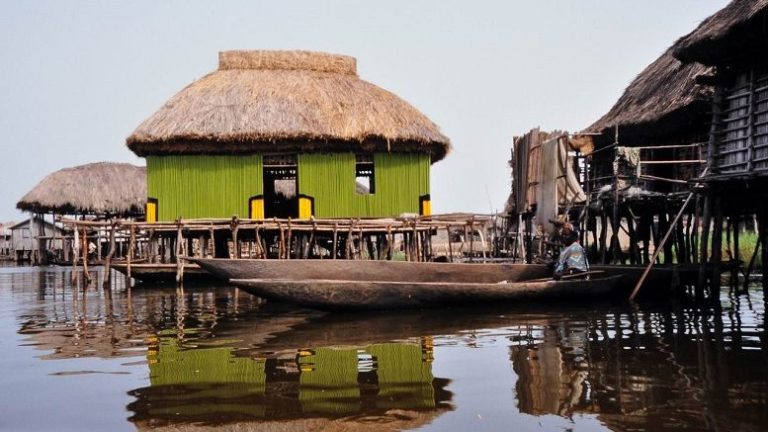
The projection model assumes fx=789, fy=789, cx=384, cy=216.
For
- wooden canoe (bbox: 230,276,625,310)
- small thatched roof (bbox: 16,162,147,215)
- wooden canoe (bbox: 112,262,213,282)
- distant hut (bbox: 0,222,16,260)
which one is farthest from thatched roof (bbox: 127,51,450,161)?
distant hut (bbox: 0,222,16,260)

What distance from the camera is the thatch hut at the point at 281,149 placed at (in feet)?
63.5

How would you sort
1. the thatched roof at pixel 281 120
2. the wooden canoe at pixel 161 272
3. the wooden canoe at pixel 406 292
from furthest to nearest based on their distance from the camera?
the thatched roof at pixel 281 120
the wooden canoe at pixel 161 272
the wooden canoe at pixel 406 292

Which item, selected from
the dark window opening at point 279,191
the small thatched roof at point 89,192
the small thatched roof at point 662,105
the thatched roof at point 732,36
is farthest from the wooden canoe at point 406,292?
the small thatched roof at point 89,192

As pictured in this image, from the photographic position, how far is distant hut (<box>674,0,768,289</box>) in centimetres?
1140

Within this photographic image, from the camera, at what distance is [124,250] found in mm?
33938

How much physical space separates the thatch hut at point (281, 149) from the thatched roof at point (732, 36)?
8504 millimetres

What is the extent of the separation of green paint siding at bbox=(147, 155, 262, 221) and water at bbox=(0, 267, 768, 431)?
27.8 feet

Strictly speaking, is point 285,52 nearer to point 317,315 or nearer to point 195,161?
point 195,161

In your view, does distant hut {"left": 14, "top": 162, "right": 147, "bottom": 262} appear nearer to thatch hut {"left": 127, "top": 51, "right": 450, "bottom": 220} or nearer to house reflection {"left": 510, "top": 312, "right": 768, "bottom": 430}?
thatch hut {"left": 127, "top": 51, "right": 450, "bottom": 220}

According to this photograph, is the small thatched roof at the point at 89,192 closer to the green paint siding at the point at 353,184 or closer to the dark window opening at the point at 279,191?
the dark window opening at the point at 279,191

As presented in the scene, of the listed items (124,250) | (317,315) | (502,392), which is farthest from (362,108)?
(124,250)

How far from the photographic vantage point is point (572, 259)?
40.5 feet

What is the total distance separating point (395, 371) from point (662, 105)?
1161 cm

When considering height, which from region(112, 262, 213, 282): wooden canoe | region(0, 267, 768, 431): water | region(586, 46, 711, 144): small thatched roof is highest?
region(586, 46, 711, 144): small thatched roof
